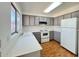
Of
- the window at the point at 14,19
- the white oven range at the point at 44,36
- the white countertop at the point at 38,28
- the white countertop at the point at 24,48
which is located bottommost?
the white oven range at the point at 44,36

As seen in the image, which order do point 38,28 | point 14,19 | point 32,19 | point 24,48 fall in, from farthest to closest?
point 38,28, point 32,19, point 14,19, point 24,48

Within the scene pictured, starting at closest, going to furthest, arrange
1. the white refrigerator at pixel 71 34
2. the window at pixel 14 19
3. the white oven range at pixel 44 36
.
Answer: the window at pixel 14 19 < the white refrigerator at pixel 71 34 < the white oven range at pixel 44 36

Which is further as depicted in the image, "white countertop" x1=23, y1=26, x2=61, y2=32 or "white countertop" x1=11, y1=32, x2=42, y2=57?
"white countertop" x1=23, y1=26, x2=61, y2=32

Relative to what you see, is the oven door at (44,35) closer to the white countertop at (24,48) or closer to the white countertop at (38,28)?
the white countertop at (38,28)

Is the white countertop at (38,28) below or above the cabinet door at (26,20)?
below

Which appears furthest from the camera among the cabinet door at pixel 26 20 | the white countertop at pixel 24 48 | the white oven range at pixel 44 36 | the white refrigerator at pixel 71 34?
the white oven range at pixel 44 36

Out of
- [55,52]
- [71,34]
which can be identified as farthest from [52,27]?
[55,52]

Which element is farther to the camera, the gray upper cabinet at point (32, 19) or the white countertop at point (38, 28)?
the white countertop at point (38, 28)

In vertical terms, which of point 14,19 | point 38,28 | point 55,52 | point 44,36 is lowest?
point 55,52

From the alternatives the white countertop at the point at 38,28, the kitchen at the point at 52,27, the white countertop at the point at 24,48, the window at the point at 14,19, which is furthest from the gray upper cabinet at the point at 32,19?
the white countertop at the point at 24,48

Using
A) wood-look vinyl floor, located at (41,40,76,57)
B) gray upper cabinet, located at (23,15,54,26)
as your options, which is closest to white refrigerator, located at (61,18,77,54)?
wood-look vinyl floor, located at (41,40,76,57)

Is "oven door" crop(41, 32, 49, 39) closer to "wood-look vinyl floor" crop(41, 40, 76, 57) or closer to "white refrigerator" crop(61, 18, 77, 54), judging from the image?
"wood-look vinyl floor" crop(41, 40, 76, 57)

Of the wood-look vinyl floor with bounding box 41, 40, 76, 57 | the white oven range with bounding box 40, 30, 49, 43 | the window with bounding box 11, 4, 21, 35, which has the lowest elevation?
the wood-look vinyl floor with bounding box 41, 40, 76, 57

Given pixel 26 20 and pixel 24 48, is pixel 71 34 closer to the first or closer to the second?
pixel 24 48
